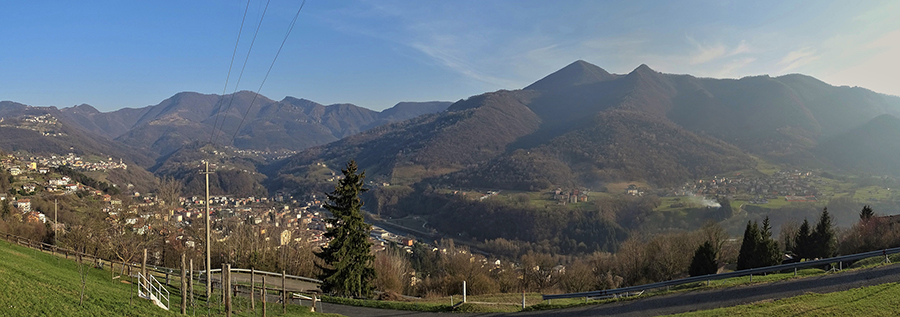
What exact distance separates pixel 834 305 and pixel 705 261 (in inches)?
609

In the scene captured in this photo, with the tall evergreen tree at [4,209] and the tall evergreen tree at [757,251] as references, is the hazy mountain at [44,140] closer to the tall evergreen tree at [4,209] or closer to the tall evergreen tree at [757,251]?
the tall evergreen tree at [4,209]

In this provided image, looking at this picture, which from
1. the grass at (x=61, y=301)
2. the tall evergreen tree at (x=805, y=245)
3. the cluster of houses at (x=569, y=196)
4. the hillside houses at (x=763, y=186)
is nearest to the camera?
the grass at (x=61, y=301)

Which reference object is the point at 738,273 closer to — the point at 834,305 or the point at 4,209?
the point at 834,305

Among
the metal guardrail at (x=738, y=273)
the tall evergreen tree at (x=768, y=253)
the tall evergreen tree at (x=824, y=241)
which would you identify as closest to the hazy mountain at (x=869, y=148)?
the tall evergreen tree at (x=824, y=241)

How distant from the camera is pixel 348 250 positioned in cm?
2100

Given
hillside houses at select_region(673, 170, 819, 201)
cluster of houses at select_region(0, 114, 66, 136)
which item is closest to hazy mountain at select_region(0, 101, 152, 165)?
cluster of houses at select_region(0, 114, 66, 136)

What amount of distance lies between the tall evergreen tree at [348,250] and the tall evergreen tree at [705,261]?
18.3 metres

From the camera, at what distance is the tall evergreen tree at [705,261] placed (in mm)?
25531

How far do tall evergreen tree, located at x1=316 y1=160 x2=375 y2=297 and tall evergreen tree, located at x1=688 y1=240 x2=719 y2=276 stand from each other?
721 inches

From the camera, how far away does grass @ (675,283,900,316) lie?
10521mm

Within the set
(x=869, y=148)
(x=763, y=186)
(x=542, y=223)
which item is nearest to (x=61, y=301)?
(x=542, y=223)

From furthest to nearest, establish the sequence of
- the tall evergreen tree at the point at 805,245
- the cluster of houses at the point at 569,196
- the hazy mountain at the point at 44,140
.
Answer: the hazy mountain at the point at 44,140
the cluster of houses at the point at 569,196
the tall evergreen tree at the point at 805,245

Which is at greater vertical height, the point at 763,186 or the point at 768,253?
the point at 763,186

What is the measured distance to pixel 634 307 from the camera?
1435cm
